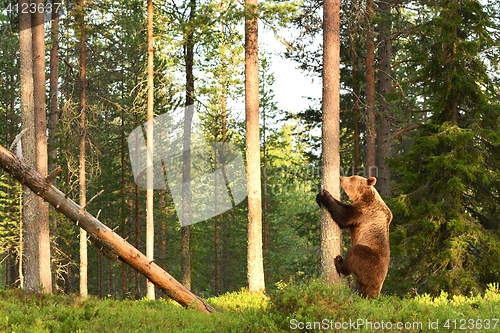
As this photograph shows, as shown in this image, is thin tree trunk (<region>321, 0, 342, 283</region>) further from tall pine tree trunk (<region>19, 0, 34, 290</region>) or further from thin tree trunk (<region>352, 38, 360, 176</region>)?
thin tree trunk (<region>352, 38, 360, 176</region>)

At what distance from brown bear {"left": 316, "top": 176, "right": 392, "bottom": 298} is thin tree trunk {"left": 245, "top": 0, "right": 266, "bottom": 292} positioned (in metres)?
5.30

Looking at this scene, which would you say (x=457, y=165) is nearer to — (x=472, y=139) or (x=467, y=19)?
(x=472, y=139)

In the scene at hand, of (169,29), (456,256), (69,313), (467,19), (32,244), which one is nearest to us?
(69,313)

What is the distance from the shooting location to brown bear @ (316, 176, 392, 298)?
10141 millimetres

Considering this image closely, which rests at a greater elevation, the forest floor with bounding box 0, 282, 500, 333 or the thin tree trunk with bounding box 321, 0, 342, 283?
the thin tree trunk with bounding box 321, 0, 342, 283

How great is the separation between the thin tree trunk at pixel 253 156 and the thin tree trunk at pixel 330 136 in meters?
3.25

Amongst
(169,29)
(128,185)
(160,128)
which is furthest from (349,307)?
(128,185)

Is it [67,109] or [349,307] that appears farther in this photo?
[67,109]

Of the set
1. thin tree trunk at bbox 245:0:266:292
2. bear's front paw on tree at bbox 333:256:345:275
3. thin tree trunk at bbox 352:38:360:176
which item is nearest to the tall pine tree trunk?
thin tree trunk at bbox 245:0:266:292

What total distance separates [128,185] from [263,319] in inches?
1154

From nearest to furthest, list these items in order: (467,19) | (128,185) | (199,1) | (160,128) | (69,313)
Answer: (69,313)
(467,19)
(199,1)
(160,128)
(128,185)

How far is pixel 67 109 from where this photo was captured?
21469 mm

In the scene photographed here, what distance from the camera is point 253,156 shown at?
1647 cm

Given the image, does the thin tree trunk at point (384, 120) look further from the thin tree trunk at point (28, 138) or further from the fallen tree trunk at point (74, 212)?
the fallen tree trunk at point (74, 212)
